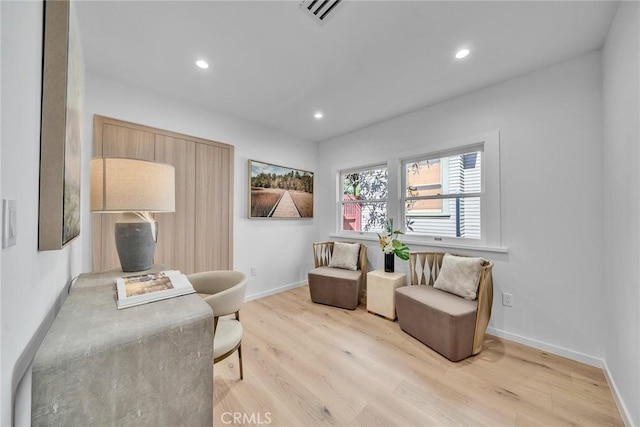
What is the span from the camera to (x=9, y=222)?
0.51 meters

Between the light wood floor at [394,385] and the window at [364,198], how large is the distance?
163cm

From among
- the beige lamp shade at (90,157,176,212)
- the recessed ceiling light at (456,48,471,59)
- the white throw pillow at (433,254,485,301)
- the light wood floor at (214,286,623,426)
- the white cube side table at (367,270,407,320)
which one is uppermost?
the recessed ceiling light at (456,48,471,59)

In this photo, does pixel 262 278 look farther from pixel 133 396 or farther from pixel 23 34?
pixel 23 34

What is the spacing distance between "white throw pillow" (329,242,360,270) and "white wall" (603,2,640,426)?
88.3 inches

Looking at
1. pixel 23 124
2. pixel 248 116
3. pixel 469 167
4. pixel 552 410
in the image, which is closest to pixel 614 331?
pixel 552 410

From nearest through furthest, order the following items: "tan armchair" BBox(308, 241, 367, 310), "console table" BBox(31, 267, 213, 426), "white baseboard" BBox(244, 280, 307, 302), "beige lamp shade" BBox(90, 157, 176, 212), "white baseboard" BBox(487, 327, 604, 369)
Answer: "console table" BBox(31, 267, 213, 426) < "beige lamp shade" BBox(90, 157, 176, 212) < "white baseboard" BBox(487, 327, 604, 369) < "tan armchair" BBox(308, 241, 367, 310) < "white baseboard" BBox(244, 280, 307, 302)

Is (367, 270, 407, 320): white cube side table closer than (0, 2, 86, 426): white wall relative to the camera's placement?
No

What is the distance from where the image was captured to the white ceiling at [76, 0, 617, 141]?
1515 mm

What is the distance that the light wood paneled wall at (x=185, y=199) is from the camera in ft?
7.17

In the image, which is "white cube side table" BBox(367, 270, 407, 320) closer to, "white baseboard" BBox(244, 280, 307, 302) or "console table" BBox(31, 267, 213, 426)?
"white baseboard" BBox(244, 280, 307, 302)

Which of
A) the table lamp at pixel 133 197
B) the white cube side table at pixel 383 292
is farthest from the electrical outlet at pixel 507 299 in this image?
the table lamp at pixel 133 197

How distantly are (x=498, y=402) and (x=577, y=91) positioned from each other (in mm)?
2462

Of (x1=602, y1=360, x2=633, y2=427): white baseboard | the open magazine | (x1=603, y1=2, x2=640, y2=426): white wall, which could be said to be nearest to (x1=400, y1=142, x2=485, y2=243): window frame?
(x1=603, y1=2, x2=640, y2=426): white wall

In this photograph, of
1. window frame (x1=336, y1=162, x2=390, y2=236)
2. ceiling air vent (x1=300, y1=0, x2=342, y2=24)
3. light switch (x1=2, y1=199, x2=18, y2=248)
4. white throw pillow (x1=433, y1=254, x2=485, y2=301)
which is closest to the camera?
light switch (x1=2, y1=199, x2=18, y2=248)
